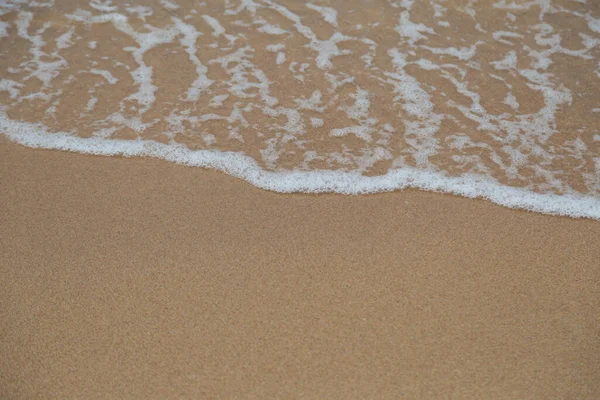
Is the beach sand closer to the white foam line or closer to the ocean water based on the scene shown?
the white foam line

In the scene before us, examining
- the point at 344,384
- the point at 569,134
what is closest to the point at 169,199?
the point at 344,384

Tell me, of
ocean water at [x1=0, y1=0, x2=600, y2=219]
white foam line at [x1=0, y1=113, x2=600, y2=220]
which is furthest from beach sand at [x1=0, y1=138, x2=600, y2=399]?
ocean water at [x1=0, y1=0, x2=600, y2=219]

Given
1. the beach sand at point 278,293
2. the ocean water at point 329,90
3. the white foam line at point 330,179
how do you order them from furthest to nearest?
the ocean water at point 329,90 → the white foam line at point 330,179 → the beach sand at point 278,293

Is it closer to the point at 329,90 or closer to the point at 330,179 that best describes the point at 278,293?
the point at 330,179

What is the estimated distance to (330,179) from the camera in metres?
2.92

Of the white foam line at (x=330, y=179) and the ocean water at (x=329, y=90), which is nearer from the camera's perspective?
the white foam line at (x=330, y=179)

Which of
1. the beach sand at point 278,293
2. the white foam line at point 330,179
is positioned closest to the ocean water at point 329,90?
the white foam line at point 330,179

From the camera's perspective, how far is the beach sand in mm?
2061

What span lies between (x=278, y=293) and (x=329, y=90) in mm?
1592

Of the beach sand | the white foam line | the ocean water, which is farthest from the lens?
the ocean water

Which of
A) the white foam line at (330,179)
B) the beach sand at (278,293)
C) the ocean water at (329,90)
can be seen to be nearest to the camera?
the beach sand at (278,293)

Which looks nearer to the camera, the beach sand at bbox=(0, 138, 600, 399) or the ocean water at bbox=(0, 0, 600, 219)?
the beach sand at bbox=(0, 138, 600, 399)

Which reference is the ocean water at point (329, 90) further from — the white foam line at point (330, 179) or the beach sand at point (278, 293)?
the beach sand at point (278, 293)

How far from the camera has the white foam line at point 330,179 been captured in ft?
9.27
